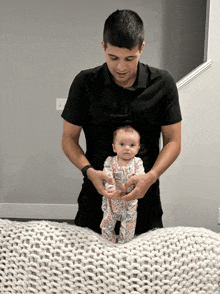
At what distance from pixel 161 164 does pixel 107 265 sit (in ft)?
1.38

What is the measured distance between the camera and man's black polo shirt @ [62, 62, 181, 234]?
1.12m

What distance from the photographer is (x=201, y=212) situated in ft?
7.52

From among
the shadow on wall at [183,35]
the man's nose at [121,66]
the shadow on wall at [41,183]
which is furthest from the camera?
the shadow on wall at [41,183]

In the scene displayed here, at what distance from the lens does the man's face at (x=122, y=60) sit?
963 millimetres

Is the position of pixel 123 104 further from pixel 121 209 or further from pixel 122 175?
pixel 121 209

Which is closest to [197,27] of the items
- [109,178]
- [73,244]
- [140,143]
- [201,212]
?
[201,212]

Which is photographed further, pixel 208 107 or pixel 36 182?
pixel 36 182

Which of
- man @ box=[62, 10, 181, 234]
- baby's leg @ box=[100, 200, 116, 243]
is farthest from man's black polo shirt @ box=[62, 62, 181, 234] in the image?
baby's leg @ box=[100, 200, 116, 243]

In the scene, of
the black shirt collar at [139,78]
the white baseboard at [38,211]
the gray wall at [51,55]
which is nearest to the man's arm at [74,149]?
the black shirt collar at [139,78]

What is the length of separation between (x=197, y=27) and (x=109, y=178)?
8.09ft

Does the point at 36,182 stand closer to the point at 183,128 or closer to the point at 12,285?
the point at 183,128

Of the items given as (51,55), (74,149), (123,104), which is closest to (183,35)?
(51,55)

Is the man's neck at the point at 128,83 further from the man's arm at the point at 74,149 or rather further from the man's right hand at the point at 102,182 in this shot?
the man's right hand at the point at 102,182

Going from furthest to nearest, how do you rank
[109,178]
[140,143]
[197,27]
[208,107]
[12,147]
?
[12,147], [197,27], [208,107], [140,143], [109,178]
